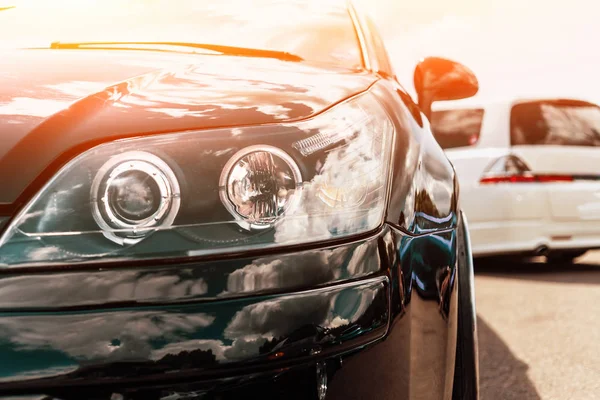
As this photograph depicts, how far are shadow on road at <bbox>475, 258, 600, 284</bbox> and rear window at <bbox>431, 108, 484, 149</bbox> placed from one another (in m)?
1.25

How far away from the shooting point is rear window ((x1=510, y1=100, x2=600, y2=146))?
721cm

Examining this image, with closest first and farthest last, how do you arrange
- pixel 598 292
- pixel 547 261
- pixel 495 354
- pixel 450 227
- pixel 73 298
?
pixel 73 298 < pixel 450 227 < pixel 495 354 < pixel 598 292 < pixel 547 261

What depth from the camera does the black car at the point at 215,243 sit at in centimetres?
127

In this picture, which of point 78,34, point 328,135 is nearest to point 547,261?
point 78,34

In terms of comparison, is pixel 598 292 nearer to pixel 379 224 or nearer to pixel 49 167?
pixel 379 224

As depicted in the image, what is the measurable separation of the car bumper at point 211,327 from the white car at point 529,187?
572cm

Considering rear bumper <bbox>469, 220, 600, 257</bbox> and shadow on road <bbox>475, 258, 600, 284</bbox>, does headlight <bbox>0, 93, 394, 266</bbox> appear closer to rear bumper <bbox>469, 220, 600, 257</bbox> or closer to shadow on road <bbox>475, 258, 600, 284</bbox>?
shadow on road <bbox>475, 258, 600, 284</bbox>

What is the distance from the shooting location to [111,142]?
1.43 meters

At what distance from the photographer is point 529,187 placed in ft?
22.9

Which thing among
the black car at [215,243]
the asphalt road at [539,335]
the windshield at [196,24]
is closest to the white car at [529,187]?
the asphalt road at [539,335]

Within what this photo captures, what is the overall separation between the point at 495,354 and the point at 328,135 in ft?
9.22

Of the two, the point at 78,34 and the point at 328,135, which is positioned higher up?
the point at 78,34

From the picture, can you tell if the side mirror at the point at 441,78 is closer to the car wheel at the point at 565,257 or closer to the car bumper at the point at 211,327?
the car bumper at the point at 211,327

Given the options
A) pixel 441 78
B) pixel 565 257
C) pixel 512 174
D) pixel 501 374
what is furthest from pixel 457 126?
pixel 441 78
